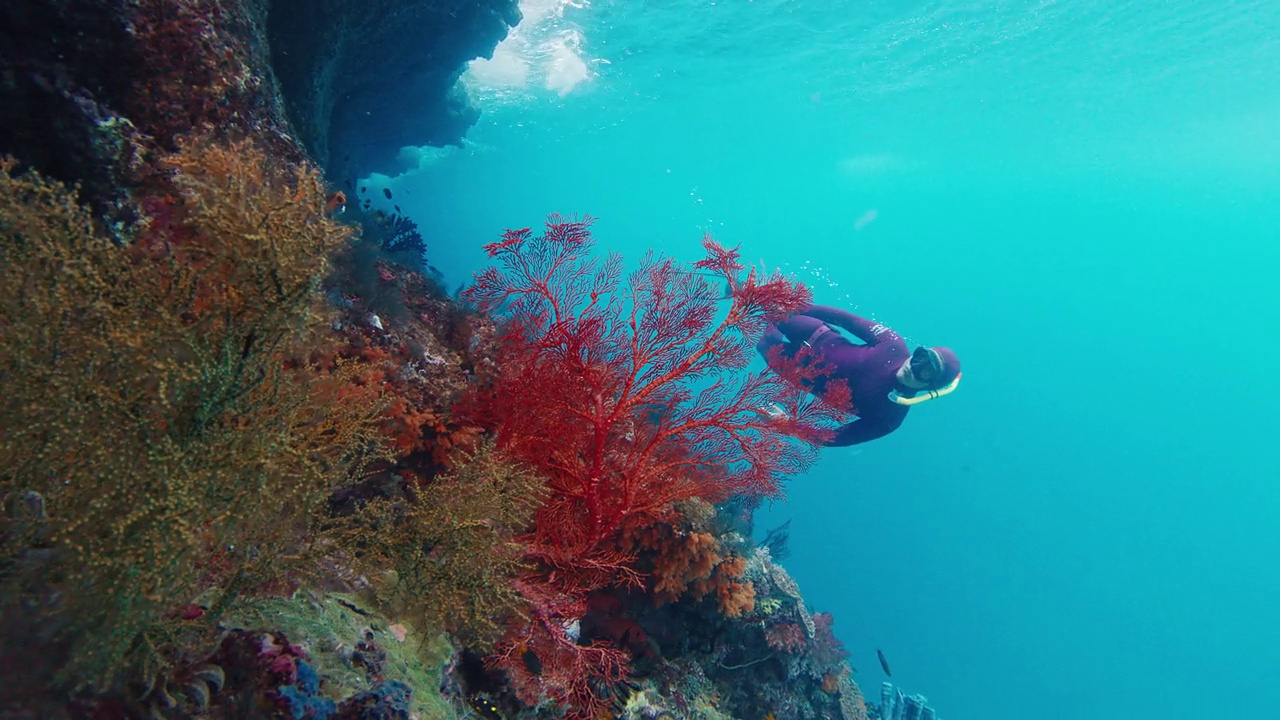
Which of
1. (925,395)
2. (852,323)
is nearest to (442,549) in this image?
(925,395)

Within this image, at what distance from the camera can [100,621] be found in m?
1.64

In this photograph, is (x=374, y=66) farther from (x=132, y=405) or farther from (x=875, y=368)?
(x=132, y=405)

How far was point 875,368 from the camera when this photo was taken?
9766 mm

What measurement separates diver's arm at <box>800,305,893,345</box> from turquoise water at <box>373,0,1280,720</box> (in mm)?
3850

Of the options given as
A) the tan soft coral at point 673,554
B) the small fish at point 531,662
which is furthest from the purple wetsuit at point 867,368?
the small fish at point 531,662

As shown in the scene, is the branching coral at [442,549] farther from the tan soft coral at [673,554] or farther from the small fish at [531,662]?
the tan soft coral at [673,554]

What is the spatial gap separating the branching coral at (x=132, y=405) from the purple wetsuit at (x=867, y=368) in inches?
321

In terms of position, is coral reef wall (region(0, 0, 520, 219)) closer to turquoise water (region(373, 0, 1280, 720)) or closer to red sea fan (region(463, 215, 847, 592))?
red sea fan (region(463, 215, 847, 592))

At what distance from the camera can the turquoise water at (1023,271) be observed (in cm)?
2738

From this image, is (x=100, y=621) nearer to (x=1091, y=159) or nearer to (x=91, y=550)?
(x=91, y=550)

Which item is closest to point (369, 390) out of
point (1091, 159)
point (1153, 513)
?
point (1091, 159)

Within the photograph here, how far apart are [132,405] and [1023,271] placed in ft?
525

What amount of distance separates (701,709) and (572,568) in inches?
99.9

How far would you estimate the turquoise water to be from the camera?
89.8 feet
